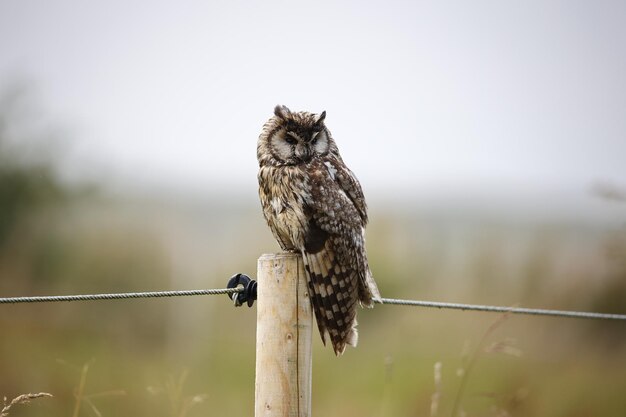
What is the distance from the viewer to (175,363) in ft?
22.9

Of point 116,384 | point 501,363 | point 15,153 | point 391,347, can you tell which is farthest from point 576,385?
point 15,153

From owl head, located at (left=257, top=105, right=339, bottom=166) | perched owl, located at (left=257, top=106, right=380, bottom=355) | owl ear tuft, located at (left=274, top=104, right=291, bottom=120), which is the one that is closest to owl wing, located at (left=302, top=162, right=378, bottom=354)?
perched owl, located at (left=257, top=106, right=380, bottom=355)

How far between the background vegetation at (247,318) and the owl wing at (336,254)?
1404 mm

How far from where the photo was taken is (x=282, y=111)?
3.44 meters

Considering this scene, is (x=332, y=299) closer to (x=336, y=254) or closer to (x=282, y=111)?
(x=336, y=254)

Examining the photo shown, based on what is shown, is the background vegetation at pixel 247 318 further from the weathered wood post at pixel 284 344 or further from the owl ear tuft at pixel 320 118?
the weathered wood post at pixel 284 344

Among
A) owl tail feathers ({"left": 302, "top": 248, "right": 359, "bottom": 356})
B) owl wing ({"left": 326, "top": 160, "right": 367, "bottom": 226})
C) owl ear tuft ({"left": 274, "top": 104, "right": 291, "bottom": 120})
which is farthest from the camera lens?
owl ear tuft ({"left": 274, "top": 104, "right": 291, "bottom": 120})

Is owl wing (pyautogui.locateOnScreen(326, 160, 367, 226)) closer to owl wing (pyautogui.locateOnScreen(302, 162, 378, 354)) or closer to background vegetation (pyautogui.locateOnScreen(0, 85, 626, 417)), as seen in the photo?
owl wing (pyautogui.locateOnScreen(302, 162, 378, 354))

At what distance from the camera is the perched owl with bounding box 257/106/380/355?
9.40ft

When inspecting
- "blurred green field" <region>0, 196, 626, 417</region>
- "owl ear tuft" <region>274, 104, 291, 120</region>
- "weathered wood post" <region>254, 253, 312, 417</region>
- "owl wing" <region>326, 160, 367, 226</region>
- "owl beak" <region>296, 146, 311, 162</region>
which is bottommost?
"blurred green field" <region>0, 196, 626, 417</region>

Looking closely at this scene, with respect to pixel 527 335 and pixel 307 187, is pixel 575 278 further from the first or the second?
pixel 307 187

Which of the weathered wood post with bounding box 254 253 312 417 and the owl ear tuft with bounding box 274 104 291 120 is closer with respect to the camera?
the weathered wood post with bounding box 254 253 312 417

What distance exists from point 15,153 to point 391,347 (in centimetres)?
464

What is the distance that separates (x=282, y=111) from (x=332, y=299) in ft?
3.23
